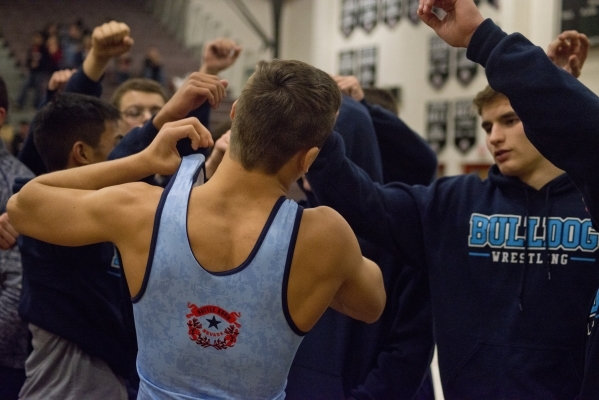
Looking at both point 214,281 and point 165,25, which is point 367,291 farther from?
point 165,25

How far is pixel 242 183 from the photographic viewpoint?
1.75 meters

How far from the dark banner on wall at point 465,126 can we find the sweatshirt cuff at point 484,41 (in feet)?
38.7

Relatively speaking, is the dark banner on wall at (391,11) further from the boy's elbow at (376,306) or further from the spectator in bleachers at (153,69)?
the boy's elbow at (376,306)

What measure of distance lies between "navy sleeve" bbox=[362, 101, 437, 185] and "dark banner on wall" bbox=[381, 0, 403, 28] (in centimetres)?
1308

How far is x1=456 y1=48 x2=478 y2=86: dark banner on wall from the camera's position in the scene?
13.4 m

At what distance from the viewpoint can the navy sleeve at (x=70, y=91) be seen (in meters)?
3.19

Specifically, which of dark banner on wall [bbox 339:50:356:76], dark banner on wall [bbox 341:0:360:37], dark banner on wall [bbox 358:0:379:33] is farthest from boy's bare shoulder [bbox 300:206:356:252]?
dark banner on wall [bbox 341:0:360:37]

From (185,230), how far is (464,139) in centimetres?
1247

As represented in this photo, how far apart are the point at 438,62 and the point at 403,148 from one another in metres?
11.8

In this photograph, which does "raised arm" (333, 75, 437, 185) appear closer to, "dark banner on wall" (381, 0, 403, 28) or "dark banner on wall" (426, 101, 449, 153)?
"dark banner on wall" (426, 101, 449, 153)

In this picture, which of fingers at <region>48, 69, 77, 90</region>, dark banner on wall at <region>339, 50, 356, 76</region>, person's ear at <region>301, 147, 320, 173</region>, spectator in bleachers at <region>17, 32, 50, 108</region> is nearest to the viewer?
person's ear at <region>301, 147, 320, 173</region>

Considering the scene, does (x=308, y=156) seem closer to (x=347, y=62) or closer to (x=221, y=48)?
(x=221, y=48)

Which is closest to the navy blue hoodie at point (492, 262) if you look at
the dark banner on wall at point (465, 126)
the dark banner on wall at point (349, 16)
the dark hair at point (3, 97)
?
the dark hair at point (3, 97)

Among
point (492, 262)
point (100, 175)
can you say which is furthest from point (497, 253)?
point (100, 175)
